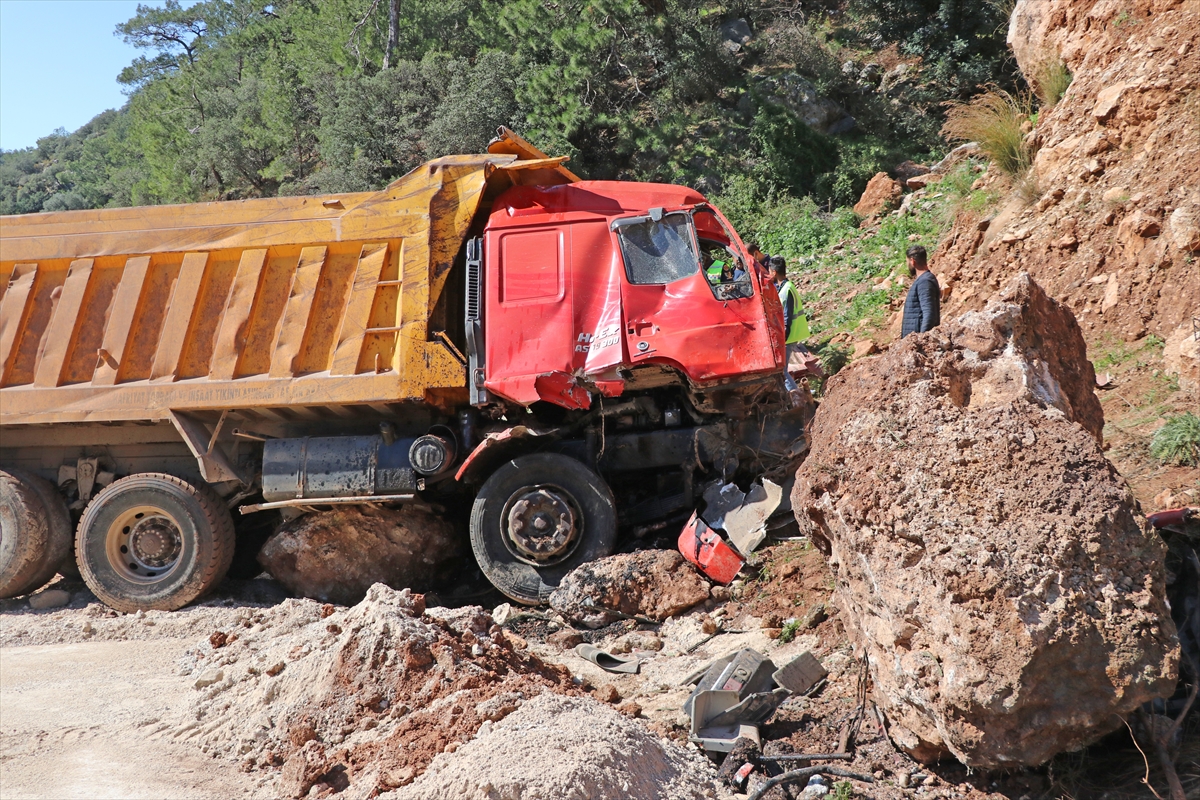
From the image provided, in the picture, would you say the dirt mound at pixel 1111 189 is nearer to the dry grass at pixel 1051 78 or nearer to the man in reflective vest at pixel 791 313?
the dry grass at pixel 1051 78

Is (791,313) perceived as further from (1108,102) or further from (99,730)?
(99,730)

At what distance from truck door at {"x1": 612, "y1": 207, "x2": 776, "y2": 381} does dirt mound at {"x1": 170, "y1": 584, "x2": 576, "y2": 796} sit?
2.34 m

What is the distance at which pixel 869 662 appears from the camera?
4062 millimetres

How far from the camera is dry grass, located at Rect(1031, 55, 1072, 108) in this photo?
9.77m

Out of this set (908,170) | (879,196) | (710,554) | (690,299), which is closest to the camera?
(710,554)

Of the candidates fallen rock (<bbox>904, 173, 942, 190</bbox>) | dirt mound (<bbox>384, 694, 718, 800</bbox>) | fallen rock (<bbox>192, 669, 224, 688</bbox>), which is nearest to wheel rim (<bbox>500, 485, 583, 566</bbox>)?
fallen rock (<bbox>192, 669, 224, 688</bbox>)

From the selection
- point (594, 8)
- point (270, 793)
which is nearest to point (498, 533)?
point (270, 793)

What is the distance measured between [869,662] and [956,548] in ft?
2.45

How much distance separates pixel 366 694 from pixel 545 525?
243cm

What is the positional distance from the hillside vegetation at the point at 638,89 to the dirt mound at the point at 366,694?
36.9 ft

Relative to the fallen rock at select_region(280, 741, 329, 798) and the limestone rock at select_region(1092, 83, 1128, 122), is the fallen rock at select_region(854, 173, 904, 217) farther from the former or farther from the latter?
the fallen rock at select_region(280, 741, 329, 798)

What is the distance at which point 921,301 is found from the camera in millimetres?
6859

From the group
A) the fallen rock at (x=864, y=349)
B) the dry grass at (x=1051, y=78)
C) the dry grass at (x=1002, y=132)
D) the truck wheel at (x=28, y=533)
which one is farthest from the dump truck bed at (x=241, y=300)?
the dry grass at (x=1051, y=78)

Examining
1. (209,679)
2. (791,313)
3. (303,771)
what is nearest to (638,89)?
(791,313)
